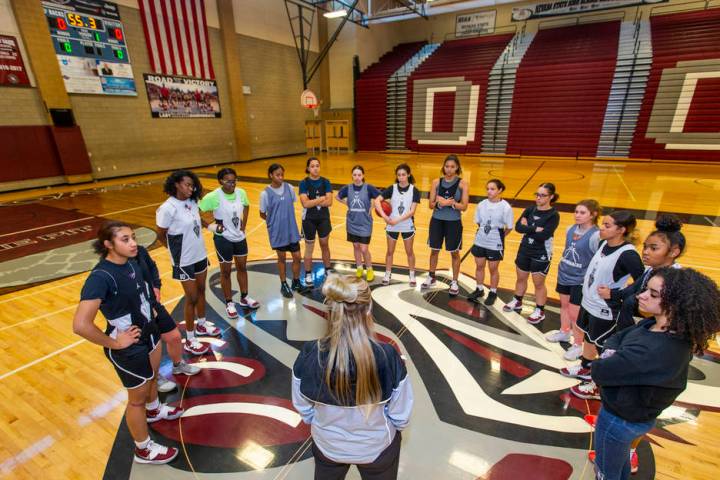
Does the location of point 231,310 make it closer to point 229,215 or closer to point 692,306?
point 229,215

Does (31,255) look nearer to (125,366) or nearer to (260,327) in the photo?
(260,327)

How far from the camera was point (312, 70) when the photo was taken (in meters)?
18.5

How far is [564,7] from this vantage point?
1636 cm

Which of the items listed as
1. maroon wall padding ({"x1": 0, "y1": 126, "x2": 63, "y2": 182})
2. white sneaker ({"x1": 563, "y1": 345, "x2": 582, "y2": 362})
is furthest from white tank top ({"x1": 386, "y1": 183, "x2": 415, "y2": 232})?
maroon wall padding ({"x1": 0, "y1": 126, "x2": 63, "y2": 182})

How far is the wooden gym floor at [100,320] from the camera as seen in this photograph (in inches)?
91.5

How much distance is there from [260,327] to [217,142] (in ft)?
43.8

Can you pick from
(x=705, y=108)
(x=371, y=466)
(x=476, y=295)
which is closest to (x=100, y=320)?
(x=371, y=466)

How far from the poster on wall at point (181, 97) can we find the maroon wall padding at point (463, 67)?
30.3 feet

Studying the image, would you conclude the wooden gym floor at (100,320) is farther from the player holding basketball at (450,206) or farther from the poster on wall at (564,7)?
the poster on wall at (564,7)

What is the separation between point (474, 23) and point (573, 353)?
805 inches

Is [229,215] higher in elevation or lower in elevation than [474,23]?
lower

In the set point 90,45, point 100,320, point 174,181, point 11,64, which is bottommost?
point 100,320

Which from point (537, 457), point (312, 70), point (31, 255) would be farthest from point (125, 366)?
point (312, 70)

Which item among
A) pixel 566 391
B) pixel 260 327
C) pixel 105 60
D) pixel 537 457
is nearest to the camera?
pixel 537 457
